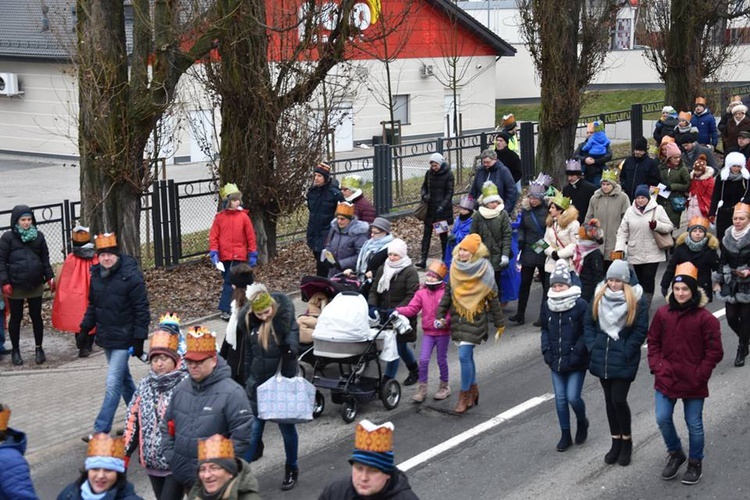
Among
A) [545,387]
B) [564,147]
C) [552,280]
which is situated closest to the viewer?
[552,280]

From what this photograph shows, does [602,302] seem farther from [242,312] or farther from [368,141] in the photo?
[368,141]

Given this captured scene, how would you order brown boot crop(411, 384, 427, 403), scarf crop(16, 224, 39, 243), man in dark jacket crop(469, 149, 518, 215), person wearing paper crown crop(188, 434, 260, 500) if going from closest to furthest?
person wearing paper crown crop(188, 434, 260, 500) → brown boot crop(411, 384, 427, 403) → scarf crop(16, 224, 39, 243) → man in dark jacket crop(469, 149, 518, 215)

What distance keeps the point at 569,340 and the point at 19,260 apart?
6.47 metres

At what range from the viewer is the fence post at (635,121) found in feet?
92.7

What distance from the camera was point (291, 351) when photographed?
887 cm

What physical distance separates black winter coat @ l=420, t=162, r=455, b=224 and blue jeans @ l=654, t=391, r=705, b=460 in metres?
7.52

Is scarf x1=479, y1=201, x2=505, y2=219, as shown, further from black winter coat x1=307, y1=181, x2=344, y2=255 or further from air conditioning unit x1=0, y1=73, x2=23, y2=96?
air conditioning unit x1=0, y1=73, x2=23, y2=96

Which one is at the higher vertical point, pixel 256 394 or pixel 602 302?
pixel 602 302

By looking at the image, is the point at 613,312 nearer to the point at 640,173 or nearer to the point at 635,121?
the point at 640,173

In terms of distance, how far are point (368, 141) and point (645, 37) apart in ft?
42.4

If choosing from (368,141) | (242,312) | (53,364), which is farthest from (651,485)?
(368,141)

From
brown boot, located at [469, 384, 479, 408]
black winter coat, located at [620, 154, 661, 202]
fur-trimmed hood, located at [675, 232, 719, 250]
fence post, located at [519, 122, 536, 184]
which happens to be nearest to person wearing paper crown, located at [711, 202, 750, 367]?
fur-trimmed hood, located at [675, 232, 719, 250]

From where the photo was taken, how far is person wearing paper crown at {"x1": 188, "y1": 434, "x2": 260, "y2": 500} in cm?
594

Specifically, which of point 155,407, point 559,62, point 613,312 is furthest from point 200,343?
point 559,62
